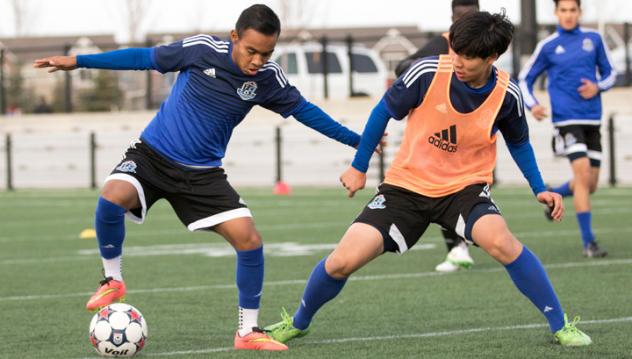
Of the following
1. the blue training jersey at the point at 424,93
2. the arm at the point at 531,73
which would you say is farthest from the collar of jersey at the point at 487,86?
the arm at the point at 531,73

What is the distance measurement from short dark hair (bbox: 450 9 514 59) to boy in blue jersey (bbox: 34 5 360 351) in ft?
3.47

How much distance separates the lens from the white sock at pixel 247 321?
21.7 ft

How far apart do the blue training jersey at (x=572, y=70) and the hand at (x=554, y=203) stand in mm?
4712

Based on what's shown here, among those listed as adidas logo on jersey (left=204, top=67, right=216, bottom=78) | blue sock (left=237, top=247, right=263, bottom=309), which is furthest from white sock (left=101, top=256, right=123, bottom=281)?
adidas logo on jersey (left=204, top=67, right=216, bottom=78)

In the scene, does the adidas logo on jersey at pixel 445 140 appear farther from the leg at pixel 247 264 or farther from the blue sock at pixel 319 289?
the leg at pixel 247 264

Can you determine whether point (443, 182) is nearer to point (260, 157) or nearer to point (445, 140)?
point (445, 140)

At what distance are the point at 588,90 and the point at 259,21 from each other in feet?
16.7

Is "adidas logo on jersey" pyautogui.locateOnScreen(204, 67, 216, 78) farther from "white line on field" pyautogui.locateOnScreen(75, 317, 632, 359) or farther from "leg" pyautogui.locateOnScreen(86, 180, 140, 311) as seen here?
"white line on field" pyautogui.locateOnScreen(75, 317, 632, 359)

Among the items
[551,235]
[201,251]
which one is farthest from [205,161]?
[551,235]

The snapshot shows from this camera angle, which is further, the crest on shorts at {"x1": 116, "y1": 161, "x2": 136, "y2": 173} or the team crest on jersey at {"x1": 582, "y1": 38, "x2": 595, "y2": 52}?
the team crest on jersey at {"x1": 582, "y1": 38, "x2": 595, "y2": 52}

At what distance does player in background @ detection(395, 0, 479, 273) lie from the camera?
29.9 ft

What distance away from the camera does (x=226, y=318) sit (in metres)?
7.68

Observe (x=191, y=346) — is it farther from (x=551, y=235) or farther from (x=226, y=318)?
(x=551, y=235)

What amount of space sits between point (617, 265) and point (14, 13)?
5119 cm
